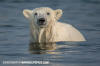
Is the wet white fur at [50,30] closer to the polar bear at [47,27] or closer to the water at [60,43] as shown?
the polar bear at [47,27]

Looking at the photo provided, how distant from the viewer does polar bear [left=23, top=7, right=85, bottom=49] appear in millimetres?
14859

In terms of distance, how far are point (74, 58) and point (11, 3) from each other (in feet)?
42.2

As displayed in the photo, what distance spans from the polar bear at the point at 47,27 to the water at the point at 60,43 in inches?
11.6

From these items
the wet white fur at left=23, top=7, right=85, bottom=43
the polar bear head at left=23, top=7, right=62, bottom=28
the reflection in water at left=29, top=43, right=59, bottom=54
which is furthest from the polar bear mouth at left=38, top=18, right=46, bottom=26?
the reflection in water at left=29, top=43, right=59, bottom=54

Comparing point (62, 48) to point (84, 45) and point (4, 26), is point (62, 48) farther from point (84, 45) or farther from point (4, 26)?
point (4, 26)

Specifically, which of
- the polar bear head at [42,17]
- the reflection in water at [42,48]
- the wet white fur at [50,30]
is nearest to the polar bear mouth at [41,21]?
the polar bear head at [42,17]

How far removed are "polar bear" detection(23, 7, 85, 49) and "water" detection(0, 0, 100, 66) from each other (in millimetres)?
296

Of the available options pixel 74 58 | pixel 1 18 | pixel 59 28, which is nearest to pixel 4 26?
pixel 1 18

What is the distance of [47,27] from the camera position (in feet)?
49.8

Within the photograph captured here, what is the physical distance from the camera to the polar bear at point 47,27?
48.8ft

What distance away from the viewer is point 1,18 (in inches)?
843

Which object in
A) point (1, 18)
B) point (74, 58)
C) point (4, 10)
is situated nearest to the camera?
point (74, 58)

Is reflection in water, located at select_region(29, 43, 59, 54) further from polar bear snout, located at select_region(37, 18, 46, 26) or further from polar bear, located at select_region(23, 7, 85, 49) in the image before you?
polar bear snout, located at select_region(37, 18, 46, 26)

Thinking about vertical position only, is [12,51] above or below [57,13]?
below
